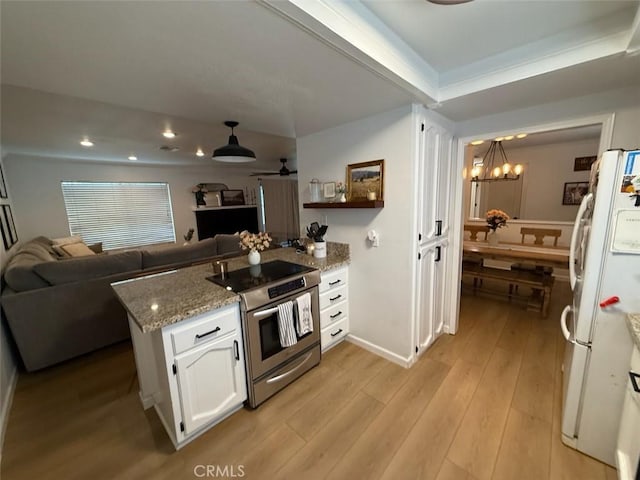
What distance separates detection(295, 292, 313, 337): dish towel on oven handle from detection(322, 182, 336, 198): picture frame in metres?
1.01

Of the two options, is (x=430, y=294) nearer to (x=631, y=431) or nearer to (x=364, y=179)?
(x=364, y=179)

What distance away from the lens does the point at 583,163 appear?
4.23 metres

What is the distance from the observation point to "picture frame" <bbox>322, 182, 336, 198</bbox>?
8.13ft

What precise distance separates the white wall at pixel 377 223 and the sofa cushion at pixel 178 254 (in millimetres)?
1549

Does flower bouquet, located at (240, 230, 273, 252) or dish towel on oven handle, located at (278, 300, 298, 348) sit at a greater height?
flower bouquet, located at (240, 230, 273, 252)

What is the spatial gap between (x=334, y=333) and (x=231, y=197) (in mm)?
5219

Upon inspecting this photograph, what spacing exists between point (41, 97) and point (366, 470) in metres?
3.40

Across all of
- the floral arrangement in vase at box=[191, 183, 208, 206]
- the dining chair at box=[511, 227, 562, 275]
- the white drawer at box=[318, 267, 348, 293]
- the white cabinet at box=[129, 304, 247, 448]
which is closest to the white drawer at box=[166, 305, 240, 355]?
the white cabinet at box=[129, 304, 247, 448]

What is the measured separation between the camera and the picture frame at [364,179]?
2.12 metres

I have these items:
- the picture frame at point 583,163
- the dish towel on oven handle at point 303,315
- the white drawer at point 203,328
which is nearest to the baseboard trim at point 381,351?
the dish towel on oven handle at point 303,315

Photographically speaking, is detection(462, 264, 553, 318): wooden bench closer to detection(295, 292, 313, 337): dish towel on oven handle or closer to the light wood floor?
the light wood floor

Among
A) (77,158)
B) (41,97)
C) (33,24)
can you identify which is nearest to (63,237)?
(77,158)

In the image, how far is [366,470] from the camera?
140cm

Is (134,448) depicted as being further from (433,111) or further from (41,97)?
(433,111)
